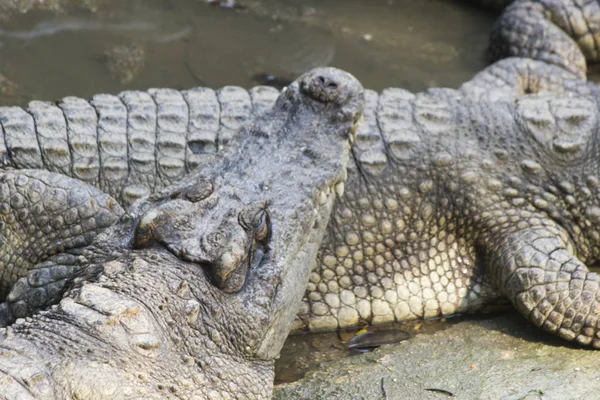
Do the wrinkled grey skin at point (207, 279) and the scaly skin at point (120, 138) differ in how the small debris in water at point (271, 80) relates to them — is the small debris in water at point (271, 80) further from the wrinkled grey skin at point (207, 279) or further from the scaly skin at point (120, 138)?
the wrinkled grey skin at point (207, 279)

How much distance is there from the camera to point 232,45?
6.01 metres

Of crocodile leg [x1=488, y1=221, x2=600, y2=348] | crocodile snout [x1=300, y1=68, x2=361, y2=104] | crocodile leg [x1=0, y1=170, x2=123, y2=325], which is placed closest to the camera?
crocodile snout [x1=300, y1=68, x2=361, y2=104]

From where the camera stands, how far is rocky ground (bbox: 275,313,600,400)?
331 centimetres

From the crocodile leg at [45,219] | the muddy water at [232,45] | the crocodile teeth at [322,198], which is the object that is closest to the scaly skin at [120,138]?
the crocodile leg at [45,219]

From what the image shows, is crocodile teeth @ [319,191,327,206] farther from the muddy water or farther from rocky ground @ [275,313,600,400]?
the muddy water

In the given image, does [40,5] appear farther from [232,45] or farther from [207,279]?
[207,279]

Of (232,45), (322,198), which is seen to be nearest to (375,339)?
(322,198)

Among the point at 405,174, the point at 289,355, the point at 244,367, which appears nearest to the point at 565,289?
the point at 405,174

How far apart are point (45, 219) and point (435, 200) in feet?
6.41

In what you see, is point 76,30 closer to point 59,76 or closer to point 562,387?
point 59,76

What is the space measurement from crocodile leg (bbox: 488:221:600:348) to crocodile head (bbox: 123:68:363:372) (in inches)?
46.7

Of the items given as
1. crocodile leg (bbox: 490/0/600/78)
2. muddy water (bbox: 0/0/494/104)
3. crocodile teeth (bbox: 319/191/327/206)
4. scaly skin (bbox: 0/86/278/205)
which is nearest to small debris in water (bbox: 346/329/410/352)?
crocodile teeth (bbox: 319/191/327/206)

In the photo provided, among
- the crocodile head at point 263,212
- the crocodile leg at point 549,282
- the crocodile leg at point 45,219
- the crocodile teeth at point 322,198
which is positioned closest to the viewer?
the crocodile head at point 263,212

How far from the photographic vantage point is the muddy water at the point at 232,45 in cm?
556
